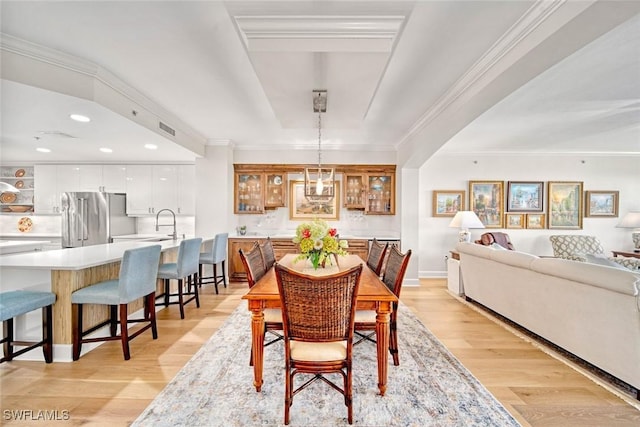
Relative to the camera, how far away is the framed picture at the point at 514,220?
19.5 ft

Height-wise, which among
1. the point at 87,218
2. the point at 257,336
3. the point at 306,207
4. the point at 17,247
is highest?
the point at 306,207

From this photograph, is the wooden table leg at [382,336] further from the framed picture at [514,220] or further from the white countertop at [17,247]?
the framed picture at [514,220]

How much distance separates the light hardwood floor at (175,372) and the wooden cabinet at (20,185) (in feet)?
16.6

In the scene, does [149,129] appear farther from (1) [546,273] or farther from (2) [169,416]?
(1) [546,273]

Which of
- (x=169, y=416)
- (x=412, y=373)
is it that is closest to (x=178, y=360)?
(x=169, y=416)

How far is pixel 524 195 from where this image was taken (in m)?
5.97

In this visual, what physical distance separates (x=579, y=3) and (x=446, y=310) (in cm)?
340

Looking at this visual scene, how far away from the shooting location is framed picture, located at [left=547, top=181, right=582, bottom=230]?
5938mm

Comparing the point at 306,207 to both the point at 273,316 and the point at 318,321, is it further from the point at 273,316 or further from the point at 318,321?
the point at 318,321

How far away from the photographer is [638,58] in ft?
7.98

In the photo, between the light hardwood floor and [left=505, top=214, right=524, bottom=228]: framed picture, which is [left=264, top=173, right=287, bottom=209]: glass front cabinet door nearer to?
the light hardwood floor

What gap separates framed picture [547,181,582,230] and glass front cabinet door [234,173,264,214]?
19.1 ft

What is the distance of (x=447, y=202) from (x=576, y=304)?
3.66 m

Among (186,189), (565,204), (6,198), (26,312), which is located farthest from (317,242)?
(6,198)
